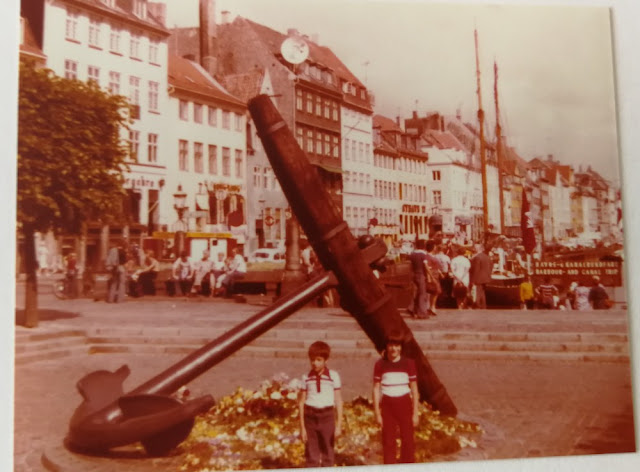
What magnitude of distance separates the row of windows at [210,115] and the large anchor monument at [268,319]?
2.67 ft

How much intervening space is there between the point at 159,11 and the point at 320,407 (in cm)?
284

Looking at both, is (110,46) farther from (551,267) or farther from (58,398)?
(551,267)

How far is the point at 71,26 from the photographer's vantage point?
4.57 meters

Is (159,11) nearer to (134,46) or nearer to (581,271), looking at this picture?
(134,46)

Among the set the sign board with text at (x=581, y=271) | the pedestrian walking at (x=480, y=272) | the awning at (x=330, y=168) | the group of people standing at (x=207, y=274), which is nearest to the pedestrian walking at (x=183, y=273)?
the group of people standing at (x=207, y=274)

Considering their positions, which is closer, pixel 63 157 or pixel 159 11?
pixel 63 157

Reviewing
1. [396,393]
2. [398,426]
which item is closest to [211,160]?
[396,393]

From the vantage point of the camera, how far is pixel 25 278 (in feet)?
14.3

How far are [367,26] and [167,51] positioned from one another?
4.65ft

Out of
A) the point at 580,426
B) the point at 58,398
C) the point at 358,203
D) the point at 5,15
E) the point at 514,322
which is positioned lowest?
the point at 580,426

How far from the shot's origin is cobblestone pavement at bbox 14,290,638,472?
425 cm

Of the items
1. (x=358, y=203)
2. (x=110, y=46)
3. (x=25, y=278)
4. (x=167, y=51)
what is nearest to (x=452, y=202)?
(x=358, y=203)

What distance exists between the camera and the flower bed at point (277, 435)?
4.18 metres

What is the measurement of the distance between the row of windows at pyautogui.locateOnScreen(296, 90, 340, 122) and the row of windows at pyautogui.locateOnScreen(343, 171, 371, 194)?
406 millimetres
